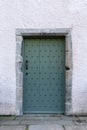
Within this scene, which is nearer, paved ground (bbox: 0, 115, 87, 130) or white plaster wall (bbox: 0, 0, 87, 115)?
paved ground (bbox: 0, 115, 87, 130)

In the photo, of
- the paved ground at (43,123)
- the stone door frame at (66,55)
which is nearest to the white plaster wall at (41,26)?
the stone door frame at (66,55)

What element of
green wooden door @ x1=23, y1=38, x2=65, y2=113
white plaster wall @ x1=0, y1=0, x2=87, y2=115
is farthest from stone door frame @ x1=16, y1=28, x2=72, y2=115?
green wooden door @ x1=23, y1=38, x2=65, y2=113

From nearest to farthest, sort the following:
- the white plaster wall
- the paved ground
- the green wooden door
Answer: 1. the paved ground
2. the white plaster wall
3. the green wooden door

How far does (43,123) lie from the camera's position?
20.0 feet

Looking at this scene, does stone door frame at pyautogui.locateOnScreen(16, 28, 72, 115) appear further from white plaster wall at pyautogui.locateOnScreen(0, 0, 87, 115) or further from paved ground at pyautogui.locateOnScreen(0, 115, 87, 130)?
paved ground at pyautogui.locateOnScreen(0, 115, 87, 130)

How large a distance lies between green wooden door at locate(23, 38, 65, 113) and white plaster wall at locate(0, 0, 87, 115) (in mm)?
377

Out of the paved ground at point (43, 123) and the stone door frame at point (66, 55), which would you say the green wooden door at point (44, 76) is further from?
the paved ground at point (43, 123)

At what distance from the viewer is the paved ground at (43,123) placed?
577 centimetres

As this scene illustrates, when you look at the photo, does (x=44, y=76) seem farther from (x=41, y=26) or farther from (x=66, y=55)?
(x=41, y=26)

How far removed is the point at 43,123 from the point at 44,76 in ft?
4.35

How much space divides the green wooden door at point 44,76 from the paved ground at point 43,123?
360 millimetres

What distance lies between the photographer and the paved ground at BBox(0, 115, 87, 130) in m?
5.77

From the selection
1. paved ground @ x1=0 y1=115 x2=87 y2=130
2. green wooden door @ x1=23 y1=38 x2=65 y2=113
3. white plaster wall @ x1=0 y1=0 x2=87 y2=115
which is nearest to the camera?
paved ground @ x1=0 y1=115 x2=87 y2=130

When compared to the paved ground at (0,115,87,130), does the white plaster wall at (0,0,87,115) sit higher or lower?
higher
